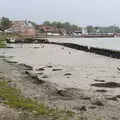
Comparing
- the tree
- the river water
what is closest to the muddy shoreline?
the river water

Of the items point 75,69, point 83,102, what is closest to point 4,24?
point 75,69

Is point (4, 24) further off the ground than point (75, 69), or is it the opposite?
point (4, 24)

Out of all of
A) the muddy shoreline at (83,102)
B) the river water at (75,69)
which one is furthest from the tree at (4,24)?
the muddy shoreline at (83,102)

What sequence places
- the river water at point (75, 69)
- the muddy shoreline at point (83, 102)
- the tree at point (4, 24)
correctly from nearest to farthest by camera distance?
the muddy shoreline at point (83, 102) → the river water at point (75, 69) → the tree at point (4, 24)

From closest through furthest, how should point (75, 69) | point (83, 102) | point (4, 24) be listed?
1. point (83, 102)
2. point (75, 69)
3. point (4, 24)

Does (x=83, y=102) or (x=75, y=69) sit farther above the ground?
(x=83, y=102)

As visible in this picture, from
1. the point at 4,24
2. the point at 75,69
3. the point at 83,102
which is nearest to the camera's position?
the point at 83,102

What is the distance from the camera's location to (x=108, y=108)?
15.7m

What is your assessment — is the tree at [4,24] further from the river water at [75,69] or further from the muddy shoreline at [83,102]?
the muddy shoreline at [83,102]

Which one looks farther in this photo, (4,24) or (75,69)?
(4,24)

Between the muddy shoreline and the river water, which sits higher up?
the muddy shoreline

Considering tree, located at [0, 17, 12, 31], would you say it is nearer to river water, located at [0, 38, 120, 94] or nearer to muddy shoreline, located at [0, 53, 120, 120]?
river water, located at [0, 38, 120, 94]

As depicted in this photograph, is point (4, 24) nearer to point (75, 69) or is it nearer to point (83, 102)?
point (75, 69)

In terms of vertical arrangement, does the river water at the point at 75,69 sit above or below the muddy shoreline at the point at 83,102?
below
